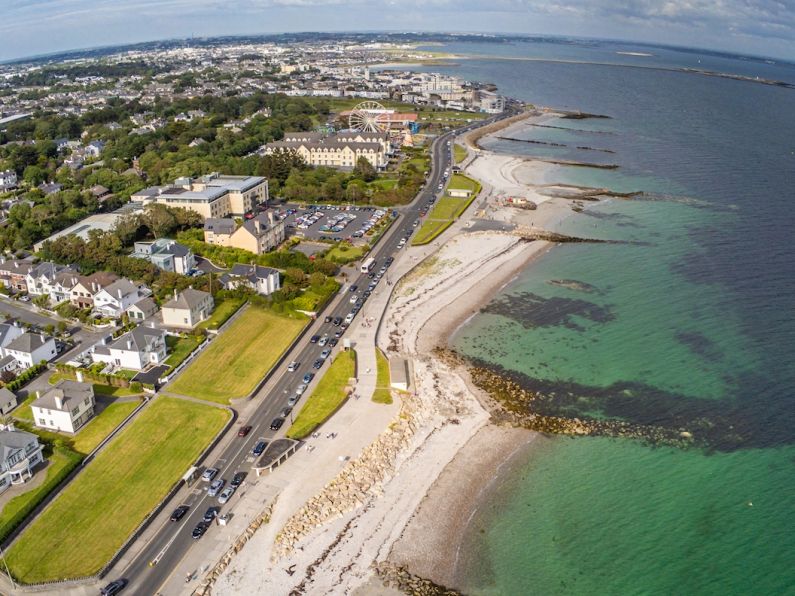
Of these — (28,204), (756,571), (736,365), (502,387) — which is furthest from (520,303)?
(28,204)

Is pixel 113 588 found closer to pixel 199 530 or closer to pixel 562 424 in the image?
pixel 199 530

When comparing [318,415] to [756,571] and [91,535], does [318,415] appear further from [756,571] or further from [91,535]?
[756,571]

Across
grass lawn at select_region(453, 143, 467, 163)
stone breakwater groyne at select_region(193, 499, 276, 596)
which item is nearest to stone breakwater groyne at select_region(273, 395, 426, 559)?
stone breakwater groyne at select_region(193, 499, 276, 596)

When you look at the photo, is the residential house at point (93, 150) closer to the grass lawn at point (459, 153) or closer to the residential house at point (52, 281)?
the residential house at point (52, 281)

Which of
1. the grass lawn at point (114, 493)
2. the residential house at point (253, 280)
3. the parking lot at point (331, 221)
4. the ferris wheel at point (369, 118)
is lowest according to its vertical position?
the grass lawn at point (114, 493)

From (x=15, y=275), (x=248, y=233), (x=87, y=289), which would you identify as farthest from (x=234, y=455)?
(x=15, y=275)

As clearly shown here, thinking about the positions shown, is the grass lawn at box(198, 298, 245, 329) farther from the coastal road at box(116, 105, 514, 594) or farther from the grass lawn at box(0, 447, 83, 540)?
the grass lawn at box(0, 447, 83, 540)

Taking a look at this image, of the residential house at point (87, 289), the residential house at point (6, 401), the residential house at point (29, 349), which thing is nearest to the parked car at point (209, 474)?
the residential house at point (6, 401)
